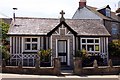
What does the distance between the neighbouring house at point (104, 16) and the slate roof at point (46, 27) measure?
448 centimetres

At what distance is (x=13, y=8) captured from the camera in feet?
106

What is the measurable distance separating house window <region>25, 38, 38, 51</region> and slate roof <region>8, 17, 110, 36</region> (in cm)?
77

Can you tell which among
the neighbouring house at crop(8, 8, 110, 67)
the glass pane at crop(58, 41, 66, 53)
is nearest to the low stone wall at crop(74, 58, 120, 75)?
the neighbouring house at crop(8, 8, 110, 67)

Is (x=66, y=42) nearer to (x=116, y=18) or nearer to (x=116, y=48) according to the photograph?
(x=116, y=48)

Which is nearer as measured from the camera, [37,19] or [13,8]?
[37,19]

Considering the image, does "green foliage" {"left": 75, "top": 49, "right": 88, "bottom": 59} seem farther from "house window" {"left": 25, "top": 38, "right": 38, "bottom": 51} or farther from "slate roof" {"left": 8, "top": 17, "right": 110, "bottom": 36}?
"house window" {"left": 25, "top": 38, "right": 38, "bottom": 51}

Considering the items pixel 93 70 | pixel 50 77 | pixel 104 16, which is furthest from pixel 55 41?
pixel 104 16

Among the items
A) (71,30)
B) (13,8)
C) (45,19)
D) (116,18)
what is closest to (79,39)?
(71,30)

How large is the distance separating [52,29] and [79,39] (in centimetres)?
311

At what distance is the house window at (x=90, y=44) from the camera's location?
27.6 metres

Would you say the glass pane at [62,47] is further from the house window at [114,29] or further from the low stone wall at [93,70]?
the house window at [114,29]

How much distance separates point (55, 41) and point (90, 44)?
12.9 feet

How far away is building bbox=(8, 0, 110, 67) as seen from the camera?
26594mm

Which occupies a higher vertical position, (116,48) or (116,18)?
(116,18)
